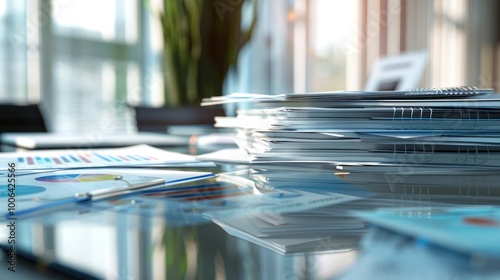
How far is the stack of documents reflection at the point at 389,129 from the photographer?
451 mm

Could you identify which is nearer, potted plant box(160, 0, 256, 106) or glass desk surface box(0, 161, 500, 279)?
glass desk surface box(0, 161, 500, 279)

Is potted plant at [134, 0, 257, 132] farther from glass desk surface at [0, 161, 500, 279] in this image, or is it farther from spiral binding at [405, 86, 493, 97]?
glass desk surface at [0, 161, 500, 279]

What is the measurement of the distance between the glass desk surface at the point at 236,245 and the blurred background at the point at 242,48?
6.28 ft

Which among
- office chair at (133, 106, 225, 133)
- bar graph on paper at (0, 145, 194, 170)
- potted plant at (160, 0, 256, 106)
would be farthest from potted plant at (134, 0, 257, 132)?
bar graph on paper at (0, 145, 194, 170)

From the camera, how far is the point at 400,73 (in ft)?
6.82

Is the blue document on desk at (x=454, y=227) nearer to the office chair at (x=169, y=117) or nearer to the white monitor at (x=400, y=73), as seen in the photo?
the office chair at (x=169, y=117)

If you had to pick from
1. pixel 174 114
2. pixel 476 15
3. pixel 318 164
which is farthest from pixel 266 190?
pixel 476 15

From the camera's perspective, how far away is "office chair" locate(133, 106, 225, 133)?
154cm

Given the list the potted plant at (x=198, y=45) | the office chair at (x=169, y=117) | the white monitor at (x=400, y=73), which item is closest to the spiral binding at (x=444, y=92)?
the office chair at (x=169, y=117)

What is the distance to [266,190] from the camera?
37 cm

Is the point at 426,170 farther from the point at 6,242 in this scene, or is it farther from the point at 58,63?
the point at 58,63

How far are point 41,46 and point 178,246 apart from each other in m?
2.19

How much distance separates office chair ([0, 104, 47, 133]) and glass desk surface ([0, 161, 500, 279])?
116 centimetres

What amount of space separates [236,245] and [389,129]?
283mm
